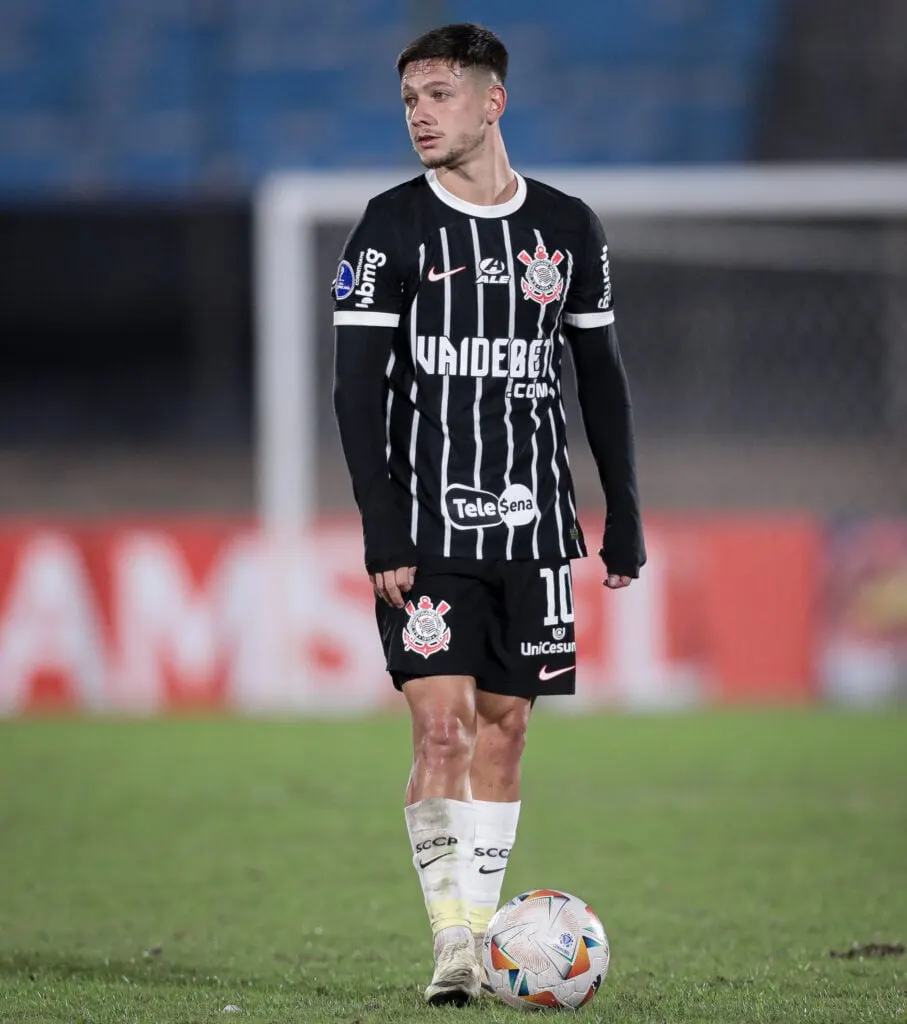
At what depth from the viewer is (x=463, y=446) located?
164 inches

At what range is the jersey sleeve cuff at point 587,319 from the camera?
14.4 ft

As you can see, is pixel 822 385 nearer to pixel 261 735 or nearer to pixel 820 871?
pixel 261 735

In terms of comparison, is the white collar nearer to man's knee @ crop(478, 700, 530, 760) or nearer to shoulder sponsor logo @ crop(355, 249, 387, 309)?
shoulder sponsor logo @ crop(355, 249, 387, 309)

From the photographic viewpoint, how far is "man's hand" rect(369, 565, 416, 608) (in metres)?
4.07

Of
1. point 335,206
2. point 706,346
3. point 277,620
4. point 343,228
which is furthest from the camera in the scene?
point 706,346

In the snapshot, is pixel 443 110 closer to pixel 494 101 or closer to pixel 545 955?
pixel 494 101

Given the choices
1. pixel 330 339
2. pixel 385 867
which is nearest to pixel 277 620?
pixel 330 339

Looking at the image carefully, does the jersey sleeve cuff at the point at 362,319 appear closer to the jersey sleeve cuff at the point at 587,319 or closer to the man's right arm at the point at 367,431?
the man's right arm at the point at 367,431

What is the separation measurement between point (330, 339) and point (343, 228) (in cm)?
78

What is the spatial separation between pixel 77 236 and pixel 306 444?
45.5ft

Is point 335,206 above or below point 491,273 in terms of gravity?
above

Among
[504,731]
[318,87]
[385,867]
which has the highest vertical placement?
[318,87]

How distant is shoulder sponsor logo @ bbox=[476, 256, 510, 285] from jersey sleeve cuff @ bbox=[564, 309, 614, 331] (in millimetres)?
262

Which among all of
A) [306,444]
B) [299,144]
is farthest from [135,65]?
[306,444]
